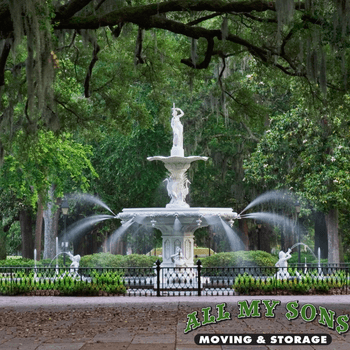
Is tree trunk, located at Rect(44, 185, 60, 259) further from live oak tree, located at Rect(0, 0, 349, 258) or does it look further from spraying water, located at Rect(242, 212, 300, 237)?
live oak tree, located at Rect(0, 0, 349, 258)

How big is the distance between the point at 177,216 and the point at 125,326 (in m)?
10.4

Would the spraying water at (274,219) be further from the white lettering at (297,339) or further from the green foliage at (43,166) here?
the white lettering at (297,339)

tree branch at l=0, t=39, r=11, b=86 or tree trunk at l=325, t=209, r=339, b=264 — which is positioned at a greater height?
tree branch at l=0, t=39, r=11, b=86

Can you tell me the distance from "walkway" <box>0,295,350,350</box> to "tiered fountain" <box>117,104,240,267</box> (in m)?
5.99

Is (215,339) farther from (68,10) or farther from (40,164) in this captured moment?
(40,164)

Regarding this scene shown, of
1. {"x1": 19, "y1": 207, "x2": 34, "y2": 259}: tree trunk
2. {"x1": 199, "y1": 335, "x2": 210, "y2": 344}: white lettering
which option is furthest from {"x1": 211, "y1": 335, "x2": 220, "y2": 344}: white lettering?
{"x1": 19, "y1": 207, "x2": 34, "y2": 259}: tree trunk

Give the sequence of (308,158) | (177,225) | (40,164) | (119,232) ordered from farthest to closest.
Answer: (119,232) → (308,158) → (40,164) → (177,225)

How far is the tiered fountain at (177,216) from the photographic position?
21.7m

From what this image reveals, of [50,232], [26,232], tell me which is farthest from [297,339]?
[26,232]

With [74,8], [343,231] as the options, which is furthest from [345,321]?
[343,231]

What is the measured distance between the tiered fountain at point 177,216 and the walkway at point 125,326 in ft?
19.7

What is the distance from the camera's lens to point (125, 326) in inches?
446

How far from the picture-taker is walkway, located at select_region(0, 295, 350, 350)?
9.35 m

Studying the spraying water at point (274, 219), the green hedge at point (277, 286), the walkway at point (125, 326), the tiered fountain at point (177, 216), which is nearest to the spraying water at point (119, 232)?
the tiered fountain at point (177, 216)
